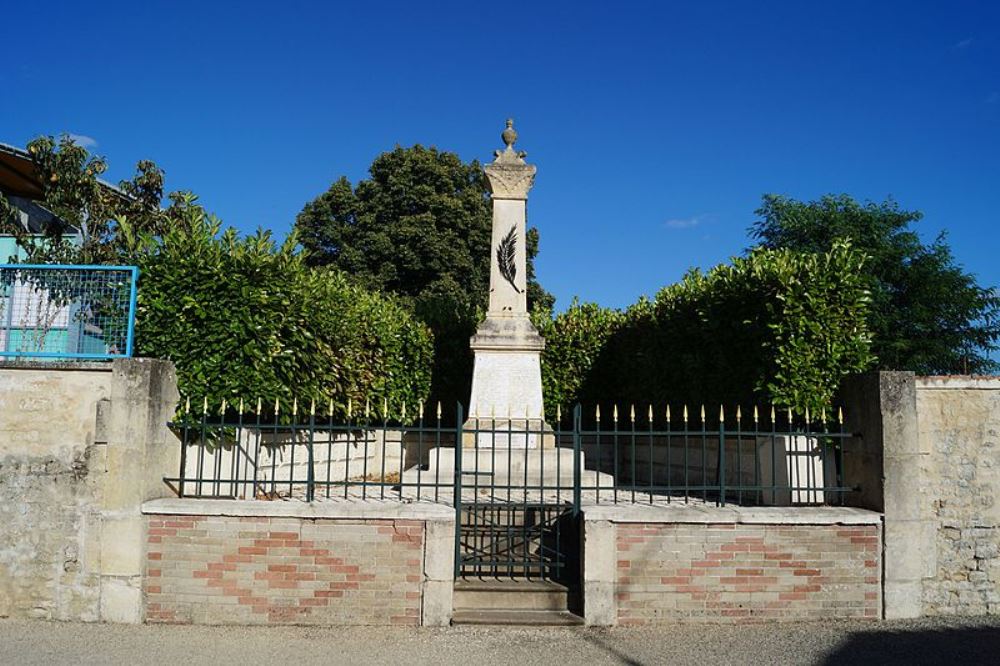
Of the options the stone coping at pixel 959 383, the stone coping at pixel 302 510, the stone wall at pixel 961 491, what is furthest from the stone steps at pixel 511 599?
the stone coping at pixel 959 383

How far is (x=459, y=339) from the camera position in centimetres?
1417

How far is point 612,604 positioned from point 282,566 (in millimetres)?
2892

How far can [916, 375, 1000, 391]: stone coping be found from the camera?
6727mm

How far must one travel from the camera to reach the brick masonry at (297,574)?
6.11 metres

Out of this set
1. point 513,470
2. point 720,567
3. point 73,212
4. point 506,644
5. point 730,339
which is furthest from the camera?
point 73,212

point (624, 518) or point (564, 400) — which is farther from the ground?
point (564, 400)

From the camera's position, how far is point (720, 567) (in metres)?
6.25

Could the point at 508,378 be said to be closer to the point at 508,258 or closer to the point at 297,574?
the point at 508,258

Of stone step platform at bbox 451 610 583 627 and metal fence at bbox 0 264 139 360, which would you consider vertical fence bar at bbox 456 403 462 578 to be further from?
metal fence at bbox 0 264 139 360

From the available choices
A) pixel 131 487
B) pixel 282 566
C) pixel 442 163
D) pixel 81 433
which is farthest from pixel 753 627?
pixel 442 163

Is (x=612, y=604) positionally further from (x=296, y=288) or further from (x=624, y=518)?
(x=296, y=288)

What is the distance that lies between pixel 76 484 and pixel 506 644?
13.4 ft

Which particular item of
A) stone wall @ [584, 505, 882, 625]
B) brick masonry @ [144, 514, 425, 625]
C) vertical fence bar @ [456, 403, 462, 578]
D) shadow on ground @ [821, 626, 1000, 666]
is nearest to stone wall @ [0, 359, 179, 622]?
brick masonry @ [144, 514, 425, 625]

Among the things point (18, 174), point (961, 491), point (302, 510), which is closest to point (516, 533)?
point (302, 510)
